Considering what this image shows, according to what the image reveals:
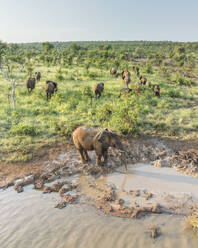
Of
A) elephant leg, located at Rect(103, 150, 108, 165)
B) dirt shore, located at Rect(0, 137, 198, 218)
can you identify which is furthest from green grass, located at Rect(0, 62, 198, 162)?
elephant leg, located at Rect(103, 150, 108, 165)

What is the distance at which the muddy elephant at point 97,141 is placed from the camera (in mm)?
6330

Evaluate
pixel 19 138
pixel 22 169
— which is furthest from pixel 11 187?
pixel 19 138

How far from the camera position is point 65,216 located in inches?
197

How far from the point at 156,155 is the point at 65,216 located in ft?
13.7

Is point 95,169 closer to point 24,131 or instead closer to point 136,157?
point 136,157

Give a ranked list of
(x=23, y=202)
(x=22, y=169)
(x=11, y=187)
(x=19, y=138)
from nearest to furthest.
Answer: (x=23, y=202) → (x=11, y=187) → (x=22, y=169) → (x=19, y=138)

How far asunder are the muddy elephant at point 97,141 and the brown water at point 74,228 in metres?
1.88

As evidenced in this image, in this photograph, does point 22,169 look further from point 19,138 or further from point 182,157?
point 182,157

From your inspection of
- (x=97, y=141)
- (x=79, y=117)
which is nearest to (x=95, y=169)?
(x=97, y=141)

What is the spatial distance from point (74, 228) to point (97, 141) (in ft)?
8.60

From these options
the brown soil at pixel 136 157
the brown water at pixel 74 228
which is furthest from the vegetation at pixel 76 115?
the brown water at pixel 74 228

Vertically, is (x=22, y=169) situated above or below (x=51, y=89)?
below

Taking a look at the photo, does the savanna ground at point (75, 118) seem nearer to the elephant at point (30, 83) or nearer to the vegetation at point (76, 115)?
the vegetation at point (76, 115)

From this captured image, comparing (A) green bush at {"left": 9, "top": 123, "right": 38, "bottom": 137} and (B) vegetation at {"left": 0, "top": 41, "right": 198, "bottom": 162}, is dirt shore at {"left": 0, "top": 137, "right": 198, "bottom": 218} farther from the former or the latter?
(A) green bush at {"left": 9, "top": 123, "right": 38, "bottom": 137}
